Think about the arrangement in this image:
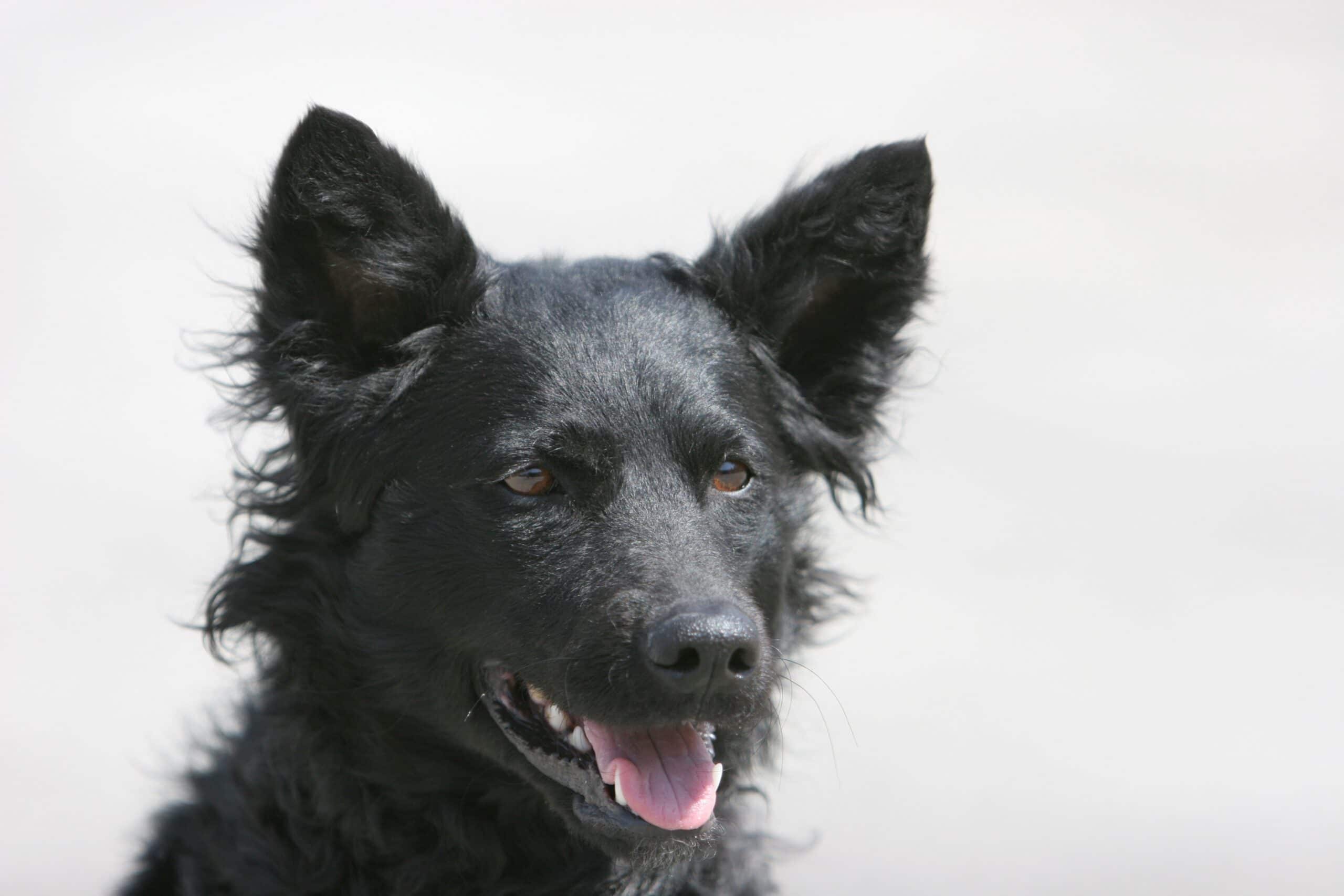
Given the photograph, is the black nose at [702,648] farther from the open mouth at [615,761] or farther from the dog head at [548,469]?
the open mouth at [615,761]

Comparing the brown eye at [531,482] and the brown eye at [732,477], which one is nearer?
the brown eye at [531,482]

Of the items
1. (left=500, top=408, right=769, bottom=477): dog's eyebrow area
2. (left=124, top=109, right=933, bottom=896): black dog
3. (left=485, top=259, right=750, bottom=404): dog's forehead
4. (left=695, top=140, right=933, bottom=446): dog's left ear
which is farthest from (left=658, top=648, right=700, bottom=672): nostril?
(left=695, top=140, right=933, bottom=446): dog's left ear

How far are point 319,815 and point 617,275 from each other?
5.68 feet

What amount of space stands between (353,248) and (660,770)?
157 cm

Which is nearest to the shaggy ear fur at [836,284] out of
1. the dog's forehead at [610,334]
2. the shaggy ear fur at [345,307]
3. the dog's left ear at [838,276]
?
the dog's left ear at [838,276]

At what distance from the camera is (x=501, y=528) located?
3.72m

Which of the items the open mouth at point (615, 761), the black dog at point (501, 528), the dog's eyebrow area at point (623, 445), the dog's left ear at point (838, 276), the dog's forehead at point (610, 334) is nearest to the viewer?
the open mouth at point (615, 761)

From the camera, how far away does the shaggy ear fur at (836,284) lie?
4125 mm

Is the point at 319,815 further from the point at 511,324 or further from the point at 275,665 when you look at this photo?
the point at 511,324

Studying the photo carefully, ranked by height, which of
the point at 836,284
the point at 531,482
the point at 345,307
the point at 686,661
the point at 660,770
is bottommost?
the point at 660,770

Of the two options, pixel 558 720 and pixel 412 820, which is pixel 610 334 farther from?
pixel 412 820

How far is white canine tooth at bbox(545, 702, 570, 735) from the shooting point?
3705mm

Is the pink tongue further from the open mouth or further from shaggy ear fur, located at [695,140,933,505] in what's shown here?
shaggy ear fur, located at [695,140,933,505]

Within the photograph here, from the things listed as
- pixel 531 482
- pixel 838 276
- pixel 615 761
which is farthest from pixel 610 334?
pixel 615 761
